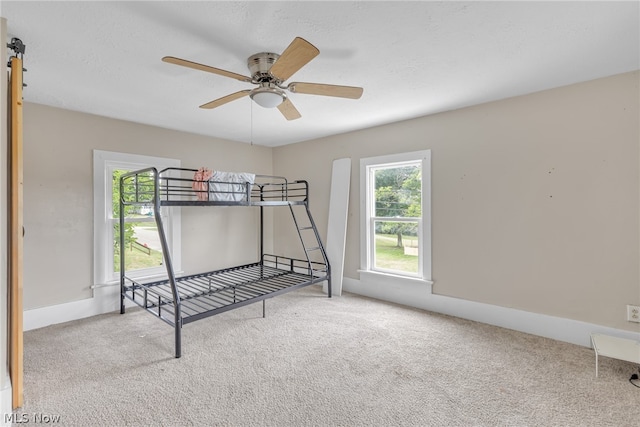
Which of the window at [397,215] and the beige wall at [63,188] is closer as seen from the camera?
the beige wall at [63,188]

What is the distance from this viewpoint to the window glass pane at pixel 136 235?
3268 millimetres

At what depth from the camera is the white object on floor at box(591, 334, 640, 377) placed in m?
1.92

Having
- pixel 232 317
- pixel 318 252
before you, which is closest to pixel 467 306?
pixel 318 252

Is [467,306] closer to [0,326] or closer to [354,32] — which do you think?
[354,32]

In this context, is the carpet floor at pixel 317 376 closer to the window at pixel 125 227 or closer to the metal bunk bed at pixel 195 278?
the metal bunk bed at pixel 195 278

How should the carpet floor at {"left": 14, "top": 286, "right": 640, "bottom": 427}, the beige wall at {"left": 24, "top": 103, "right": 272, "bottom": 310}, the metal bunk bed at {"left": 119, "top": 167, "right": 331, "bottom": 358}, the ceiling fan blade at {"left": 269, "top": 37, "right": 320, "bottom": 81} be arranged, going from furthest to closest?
the beige wall at {"left": 24, "top": 103, "right": 272, "bottom": 310} < the metal bunk bed at {"left": 119, "top": 167, "right": 331, "bottom": 358} < the carpet floor at {"left": 14, "top": 286, "right": 640, "bottom": 427} < the ceiling fan blade at {"left": 269, "top": 37, "right": 320, "bottom": 81}

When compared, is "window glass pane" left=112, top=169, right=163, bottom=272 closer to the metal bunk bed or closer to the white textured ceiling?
the metal bunk bed

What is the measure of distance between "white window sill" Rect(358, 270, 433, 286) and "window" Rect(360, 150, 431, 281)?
0.04 metres

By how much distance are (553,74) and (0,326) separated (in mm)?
3891

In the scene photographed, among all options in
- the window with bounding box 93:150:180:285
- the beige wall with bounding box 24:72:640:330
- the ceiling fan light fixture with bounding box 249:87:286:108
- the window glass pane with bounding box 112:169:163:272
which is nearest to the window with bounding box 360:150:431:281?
the beige wall with bounding box 24:72:640:330

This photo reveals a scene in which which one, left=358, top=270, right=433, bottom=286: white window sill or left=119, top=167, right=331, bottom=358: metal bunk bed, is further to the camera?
left=358, top=270, right=433, bottom=286: white window sill

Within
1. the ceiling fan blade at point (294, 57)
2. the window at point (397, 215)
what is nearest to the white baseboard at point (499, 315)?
the window at point (397, 215)

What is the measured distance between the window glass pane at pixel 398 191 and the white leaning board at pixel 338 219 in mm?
410

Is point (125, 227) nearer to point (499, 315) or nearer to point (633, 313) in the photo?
point (499, 315)
